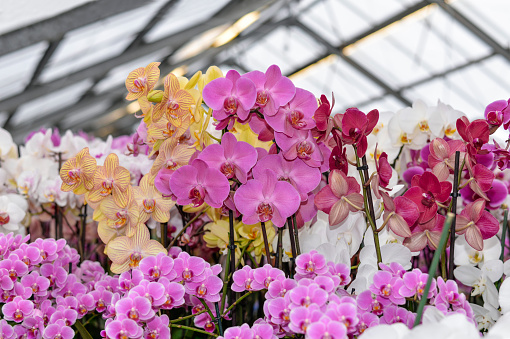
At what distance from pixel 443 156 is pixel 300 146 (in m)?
0.15

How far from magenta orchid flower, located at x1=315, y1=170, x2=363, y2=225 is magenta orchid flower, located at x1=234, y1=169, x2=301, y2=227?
0.11ft

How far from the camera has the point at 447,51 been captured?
22.4 ft

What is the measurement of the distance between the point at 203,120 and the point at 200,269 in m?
0.16

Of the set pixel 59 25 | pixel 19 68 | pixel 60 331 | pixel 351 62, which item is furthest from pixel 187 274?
pixel 351 62

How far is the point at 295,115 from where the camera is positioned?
486 mm

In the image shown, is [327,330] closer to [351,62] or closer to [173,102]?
[173,102]

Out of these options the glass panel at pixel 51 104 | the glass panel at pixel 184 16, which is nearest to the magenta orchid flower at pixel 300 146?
the glass panel at pixel 184 16

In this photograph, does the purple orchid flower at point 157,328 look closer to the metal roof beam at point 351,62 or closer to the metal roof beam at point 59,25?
the metal roof beam at point 59,25

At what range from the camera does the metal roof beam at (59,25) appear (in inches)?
116

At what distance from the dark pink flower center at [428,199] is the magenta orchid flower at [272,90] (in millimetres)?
154

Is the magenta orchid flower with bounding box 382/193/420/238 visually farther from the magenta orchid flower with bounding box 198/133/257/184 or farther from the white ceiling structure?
the white ceiling structure

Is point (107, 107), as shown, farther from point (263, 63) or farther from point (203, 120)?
point (203, 120)

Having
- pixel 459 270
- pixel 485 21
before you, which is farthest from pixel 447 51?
pixel 459 270

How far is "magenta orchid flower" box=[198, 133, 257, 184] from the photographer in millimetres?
481
